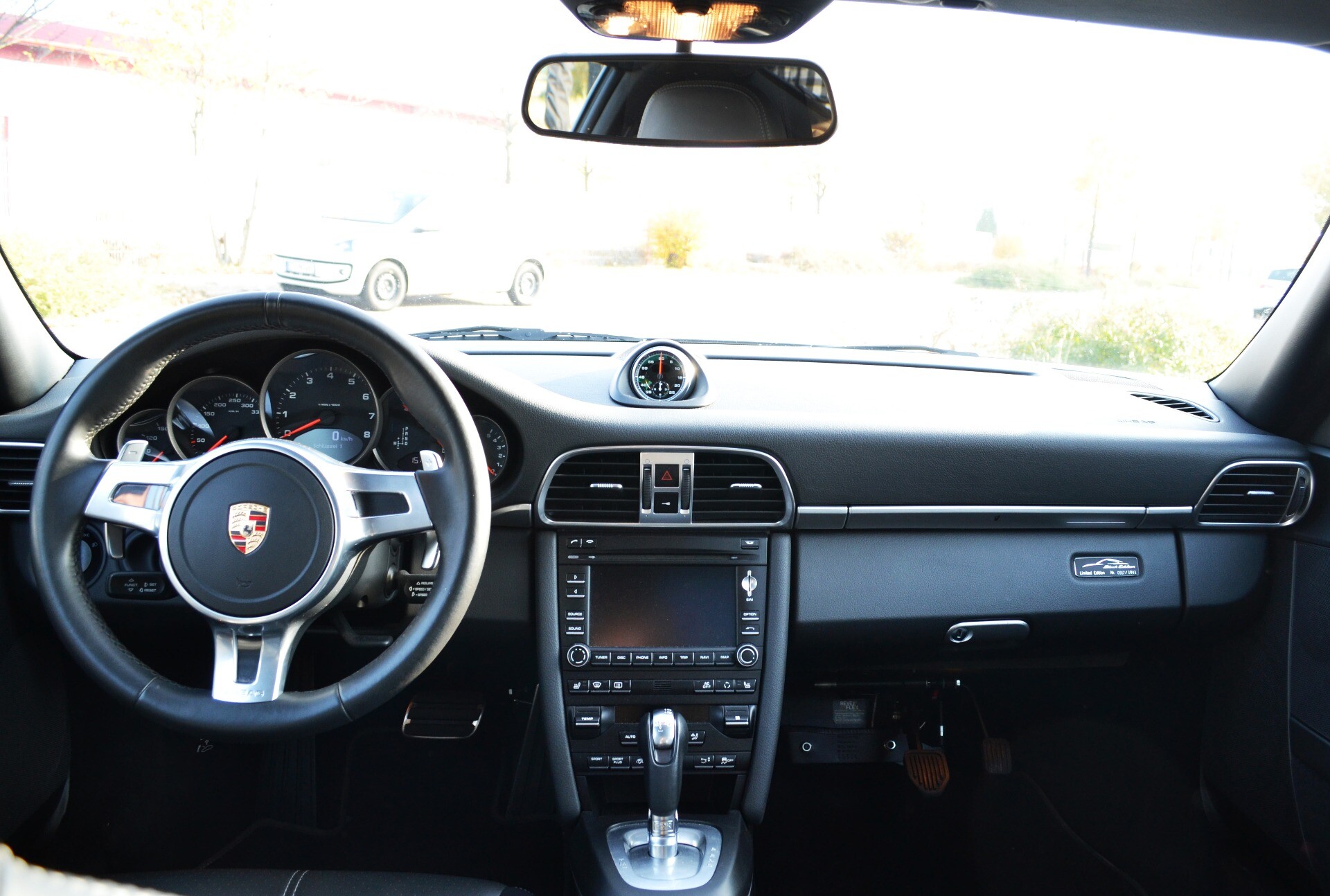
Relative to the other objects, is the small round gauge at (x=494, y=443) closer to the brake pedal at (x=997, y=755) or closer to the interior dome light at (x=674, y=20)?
the interior dome light at (x=674, y=20)

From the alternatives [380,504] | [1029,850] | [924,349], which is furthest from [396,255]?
[1029,850]

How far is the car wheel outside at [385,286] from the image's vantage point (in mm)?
3277

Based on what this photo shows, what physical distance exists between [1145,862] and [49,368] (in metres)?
3.70

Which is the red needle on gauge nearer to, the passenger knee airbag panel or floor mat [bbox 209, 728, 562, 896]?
the passenger knee airbag panel

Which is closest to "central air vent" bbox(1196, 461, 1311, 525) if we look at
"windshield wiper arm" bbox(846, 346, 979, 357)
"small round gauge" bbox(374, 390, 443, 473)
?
"windshield wiper arm" bbox(846, 346, 979, 357)

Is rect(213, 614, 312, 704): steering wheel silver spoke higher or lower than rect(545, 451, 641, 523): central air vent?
lower

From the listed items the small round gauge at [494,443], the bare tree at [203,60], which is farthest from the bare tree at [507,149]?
the small round gauge at [494,443]

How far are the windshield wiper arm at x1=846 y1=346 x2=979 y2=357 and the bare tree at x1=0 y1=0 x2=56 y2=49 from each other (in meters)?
3.40

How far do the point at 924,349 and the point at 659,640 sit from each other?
4.81ft

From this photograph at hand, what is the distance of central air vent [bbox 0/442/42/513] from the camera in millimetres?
2504

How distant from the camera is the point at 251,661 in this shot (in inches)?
74.4

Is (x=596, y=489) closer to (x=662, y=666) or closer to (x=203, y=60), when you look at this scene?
(x=662, y=666)

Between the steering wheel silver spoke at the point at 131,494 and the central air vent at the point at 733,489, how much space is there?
124 centimetres

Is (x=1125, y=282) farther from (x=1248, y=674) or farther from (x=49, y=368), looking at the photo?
(x=49, y=368)
